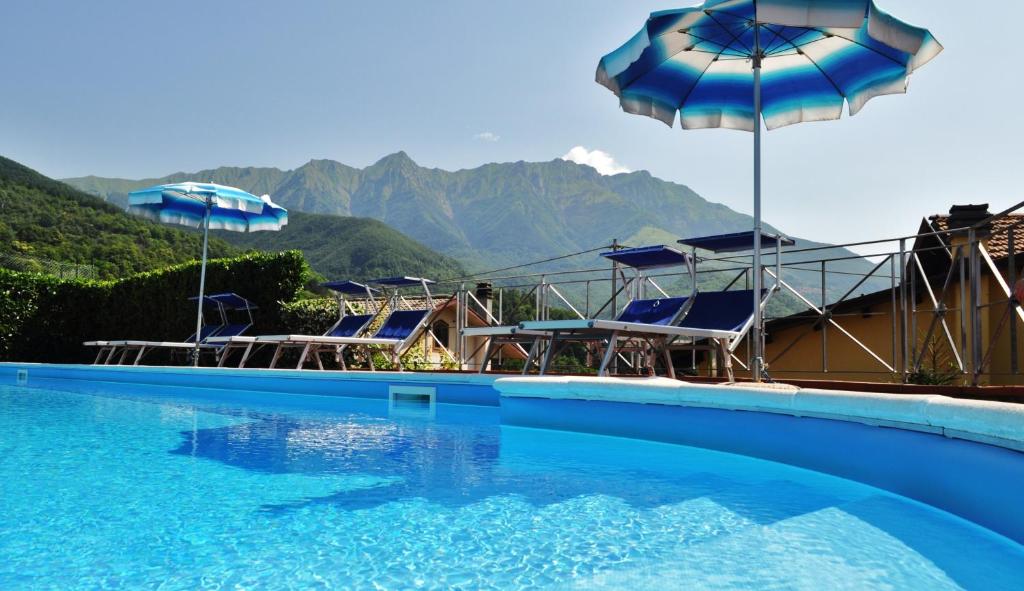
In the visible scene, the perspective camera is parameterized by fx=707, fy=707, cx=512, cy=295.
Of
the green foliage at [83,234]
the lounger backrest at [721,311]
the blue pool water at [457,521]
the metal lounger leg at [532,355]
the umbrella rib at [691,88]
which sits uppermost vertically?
the green foliage at [83,234]

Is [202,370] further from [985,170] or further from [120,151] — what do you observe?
[120,151]

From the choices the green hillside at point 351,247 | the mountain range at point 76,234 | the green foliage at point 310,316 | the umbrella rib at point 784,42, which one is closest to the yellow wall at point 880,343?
the umbrella rib at point 784,42

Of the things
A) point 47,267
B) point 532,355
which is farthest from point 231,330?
point 47,267

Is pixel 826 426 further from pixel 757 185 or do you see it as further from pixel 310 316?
pixel 310 316

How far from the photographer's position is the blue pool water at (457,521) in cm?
184

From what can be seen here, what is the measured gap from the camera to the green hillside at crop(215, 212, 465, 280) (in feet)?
167

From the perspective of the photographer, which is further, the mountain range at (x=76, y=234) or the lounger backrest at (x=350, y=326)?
the mountain range at (x=76, y=234)

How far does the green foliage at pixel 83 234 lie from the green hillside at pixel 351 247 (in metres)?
13.8

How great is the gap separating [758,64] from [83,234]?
110ft

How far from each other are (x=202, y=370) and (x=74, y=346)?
7.33 meters

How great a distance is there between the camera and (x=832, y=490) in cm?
290

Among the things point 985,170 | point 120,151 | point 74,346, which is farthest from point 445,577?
point 120,151

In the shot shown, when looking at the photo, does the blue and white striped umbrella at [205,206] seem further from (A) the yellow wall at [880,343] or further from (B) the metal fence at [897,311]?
(A) the yellow wall at [880,343]

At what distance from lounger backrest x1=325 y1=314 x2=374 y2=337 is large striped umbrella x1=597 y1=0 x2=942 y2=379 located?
4872mm
